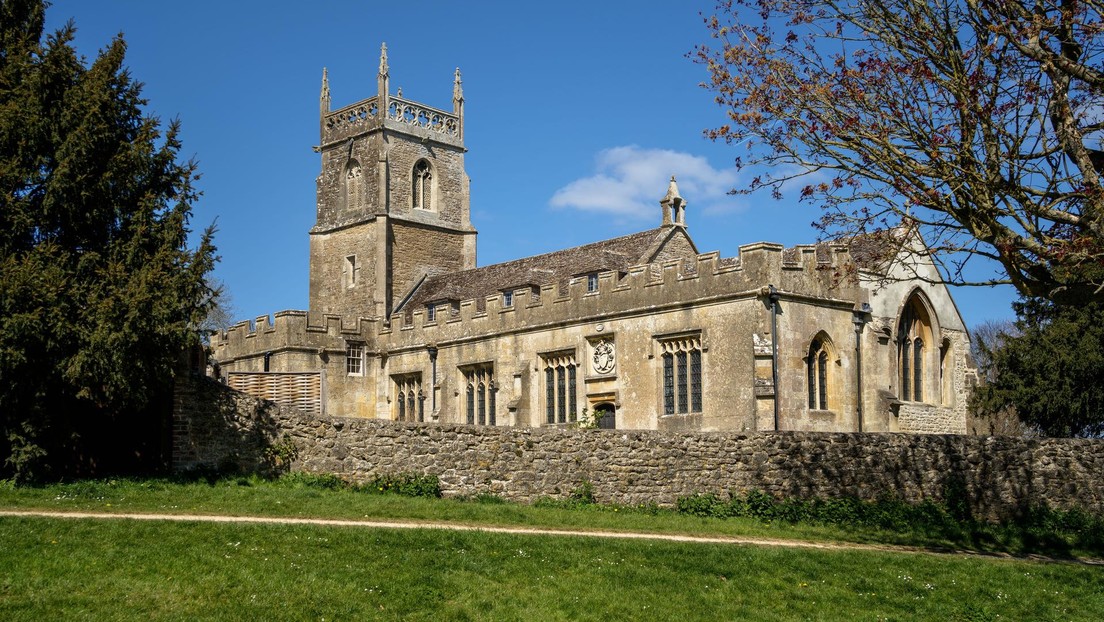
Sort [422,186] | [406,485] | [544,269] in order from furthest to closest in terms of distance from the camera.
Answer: [422,186] → [544,269] → [406,485]

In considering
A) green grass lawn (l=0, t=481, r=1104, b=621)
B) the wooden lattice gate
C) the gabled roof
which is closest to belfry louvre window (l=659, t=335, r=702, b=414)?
the gabled roof

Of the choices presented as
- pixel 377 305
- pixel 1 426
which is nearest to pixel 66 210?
pixel 1 426

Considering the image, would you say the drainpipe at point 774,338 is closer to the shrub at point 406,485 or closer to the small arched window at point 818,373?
the small arched window at point 818,373

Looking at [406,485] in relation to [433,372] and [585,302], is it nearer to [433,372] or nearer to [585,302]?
[585,302]

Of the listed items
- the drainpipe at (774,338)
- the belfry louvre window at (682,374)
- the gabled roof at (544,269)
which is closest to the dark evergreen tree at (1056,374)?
the drainpipe at (774,338)

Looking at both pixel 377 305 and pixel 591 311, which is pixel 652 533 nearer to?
pixel 591 311

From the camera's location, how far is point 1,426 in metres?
18.4

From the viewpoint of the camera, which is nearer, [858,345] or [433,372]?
[858,345]

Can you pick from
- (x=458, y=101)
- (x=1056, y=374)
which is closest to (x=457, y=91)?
(x=458, y=101)

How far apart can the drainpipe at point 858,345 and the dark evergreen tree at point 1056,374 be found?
7148mm

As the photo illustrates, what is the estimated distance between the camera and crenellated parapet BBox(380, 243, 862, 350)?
26875 mm

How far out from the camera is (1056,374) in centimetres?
3428

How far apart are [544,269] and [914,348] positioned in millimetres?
12114

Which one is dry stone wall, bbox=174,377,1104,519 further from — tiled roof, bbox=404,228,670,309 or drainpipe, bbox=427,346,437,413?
drainpipe, bbox=427,346,437,413
